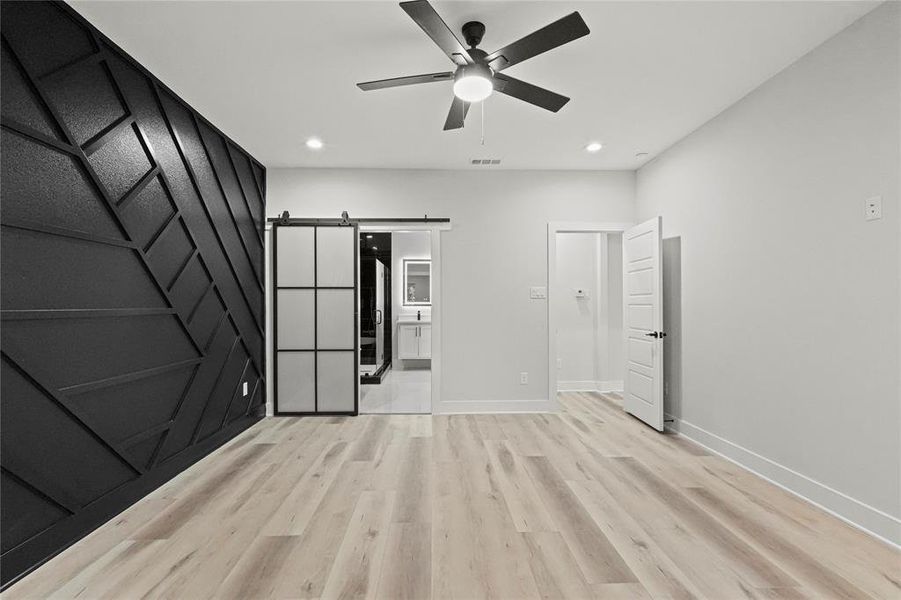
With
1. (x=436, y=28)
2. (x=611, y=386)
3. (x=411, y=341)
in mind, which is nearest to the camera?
(x=436, y=28)

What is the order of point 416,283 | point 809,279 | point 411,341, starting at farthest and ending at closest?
point 416,283 → point 411,341 → point 809,279

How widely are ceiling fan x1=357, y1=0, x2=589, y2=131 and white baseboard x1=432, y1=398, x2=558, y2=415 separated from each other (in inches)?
119

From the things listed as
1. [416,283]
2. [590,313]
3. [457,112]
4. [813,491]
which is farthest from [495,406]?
[416,283]

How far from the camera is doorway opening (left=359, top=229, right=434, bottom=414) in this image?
21.7 feet

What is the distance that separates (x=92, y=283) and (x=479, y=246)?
331 cm

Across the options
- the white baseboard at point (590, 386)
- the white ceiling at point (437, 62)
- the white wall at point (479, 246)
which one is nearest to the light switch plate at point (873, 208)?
the white ceiling at point (437, 62)

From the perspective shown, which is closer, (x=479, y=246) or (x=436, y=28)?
(x=436, y=28)

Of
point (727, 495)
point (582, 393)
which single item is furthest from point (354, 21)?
point (582, 393)

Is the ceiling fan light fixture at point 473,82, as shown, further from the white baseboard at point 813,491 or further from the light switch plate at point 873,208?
the white baseboard at point 813,491

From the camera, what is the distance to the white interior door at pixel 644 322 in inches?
149

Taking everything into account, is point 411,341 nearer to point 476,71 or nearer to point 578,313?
point 578,313

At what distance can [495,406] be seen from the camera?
454 cm

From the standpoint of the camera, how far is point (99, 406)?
2160mm

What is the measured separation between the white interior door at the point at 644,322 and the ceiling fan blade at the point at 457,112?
2190 mm
